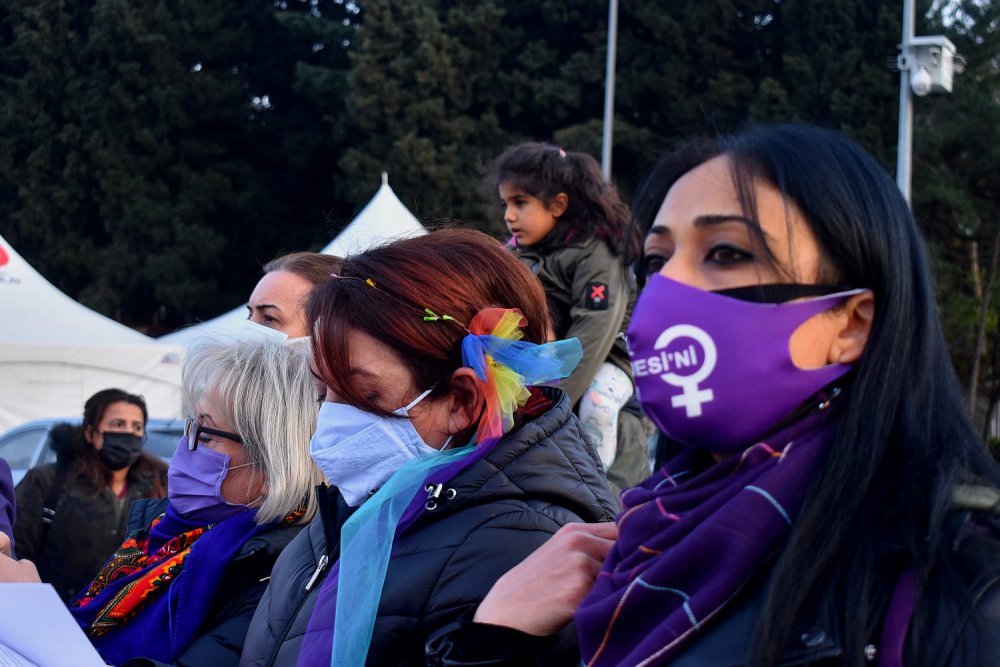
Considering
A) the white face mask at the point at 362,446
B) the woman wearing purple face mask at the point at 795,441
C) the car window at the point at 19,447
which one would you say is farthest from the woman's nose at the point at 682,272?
the car window at the point at 19,447

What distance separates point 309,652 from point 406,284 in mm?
717

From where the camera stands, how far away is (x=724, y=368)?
1.46 m

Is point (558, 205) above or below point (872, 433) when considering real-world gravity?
above

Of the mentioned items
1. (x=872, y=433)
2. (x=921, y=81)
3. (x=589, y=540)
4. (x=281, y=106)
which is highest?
(x=281, y=106)

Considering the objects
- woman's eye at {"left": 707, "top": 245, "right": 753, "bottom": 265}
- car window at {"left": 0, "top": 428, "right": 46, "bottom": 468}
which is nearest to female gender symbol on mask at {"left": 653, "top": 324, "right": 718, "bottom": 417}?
woman's eye at {"left": 707, "top": 245, "right": 753, "bottom": 265}

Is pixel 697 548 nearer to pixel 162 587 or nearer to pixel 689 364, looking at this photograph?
pixel 689 364

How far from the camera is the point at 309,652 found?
217 cm

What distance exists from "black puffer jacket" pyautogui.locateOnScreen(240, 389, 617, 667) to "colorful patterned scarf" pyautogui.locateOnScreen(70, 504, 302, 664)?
0.47 metres

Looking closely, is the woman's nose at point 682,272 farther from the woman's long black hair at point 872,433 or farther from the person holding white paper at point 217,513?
the person holding white paper at point 217,513

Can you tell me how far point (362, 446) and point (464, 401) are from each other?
0.73 ft

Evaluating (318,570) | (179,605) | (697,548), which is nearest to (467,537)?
(318,570)

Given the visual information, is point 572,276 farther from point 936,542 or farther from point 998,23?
point 998,23

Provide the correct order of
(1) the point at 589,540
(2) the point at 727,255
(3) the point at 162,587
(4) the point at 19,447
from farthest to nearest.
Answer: (4) the point at 19,447 → (3) the point at 162,587 → (1) the point at 589,540 → (2) the point at 727,255

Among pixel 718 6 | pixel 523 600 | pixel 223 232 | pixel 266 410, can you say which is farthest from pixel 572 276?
pixel 223 232
